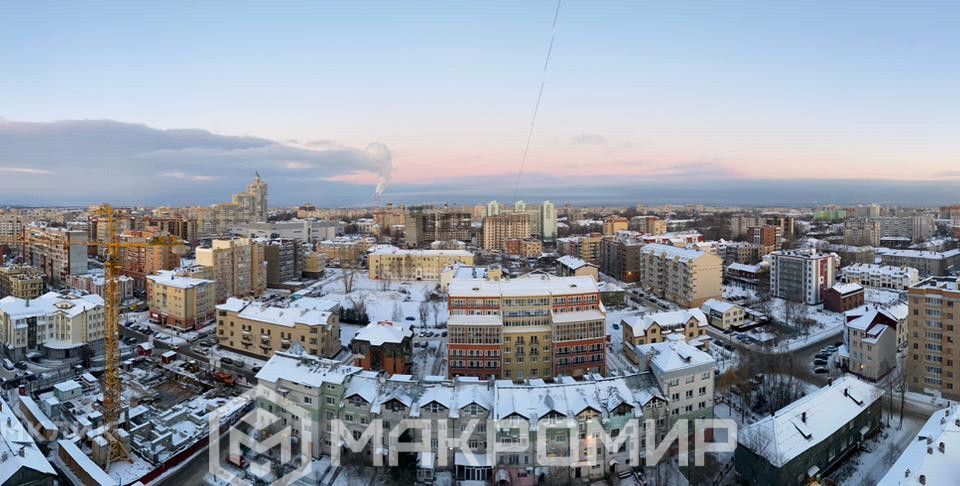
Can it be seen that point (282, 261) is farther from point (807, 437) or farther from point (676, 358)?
point (807, 437)

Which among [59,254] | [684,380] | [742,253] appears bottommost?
[684,380]

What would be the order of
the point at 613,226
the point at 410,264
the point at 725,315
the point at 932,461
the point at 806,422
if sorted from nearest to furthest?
the point at 932,461 < the point at 806,422 < the point at 725,315 < the point at 410,264 < the point at 613,226

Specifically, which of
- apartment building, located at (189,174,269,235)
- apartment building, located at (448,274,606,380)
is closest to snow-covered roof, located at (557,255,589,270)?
apartment building, located at (448,274,606,380)

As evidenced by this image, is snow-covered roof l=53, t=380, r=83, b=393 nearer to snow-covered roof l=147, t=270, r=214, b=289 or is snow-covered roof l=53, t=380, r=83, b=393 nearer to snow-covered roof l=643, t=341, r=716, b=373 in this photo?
snow-covered roof l=147, t=270, r=214, b=289

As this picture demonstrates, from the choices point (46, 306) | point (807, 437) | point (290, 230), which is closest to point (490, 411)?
point (807, 437)

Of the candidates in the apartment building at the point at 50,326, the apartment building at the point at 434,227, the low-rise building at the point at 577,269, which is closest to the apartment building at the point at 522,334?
the low-rise building at the point at 577,269
